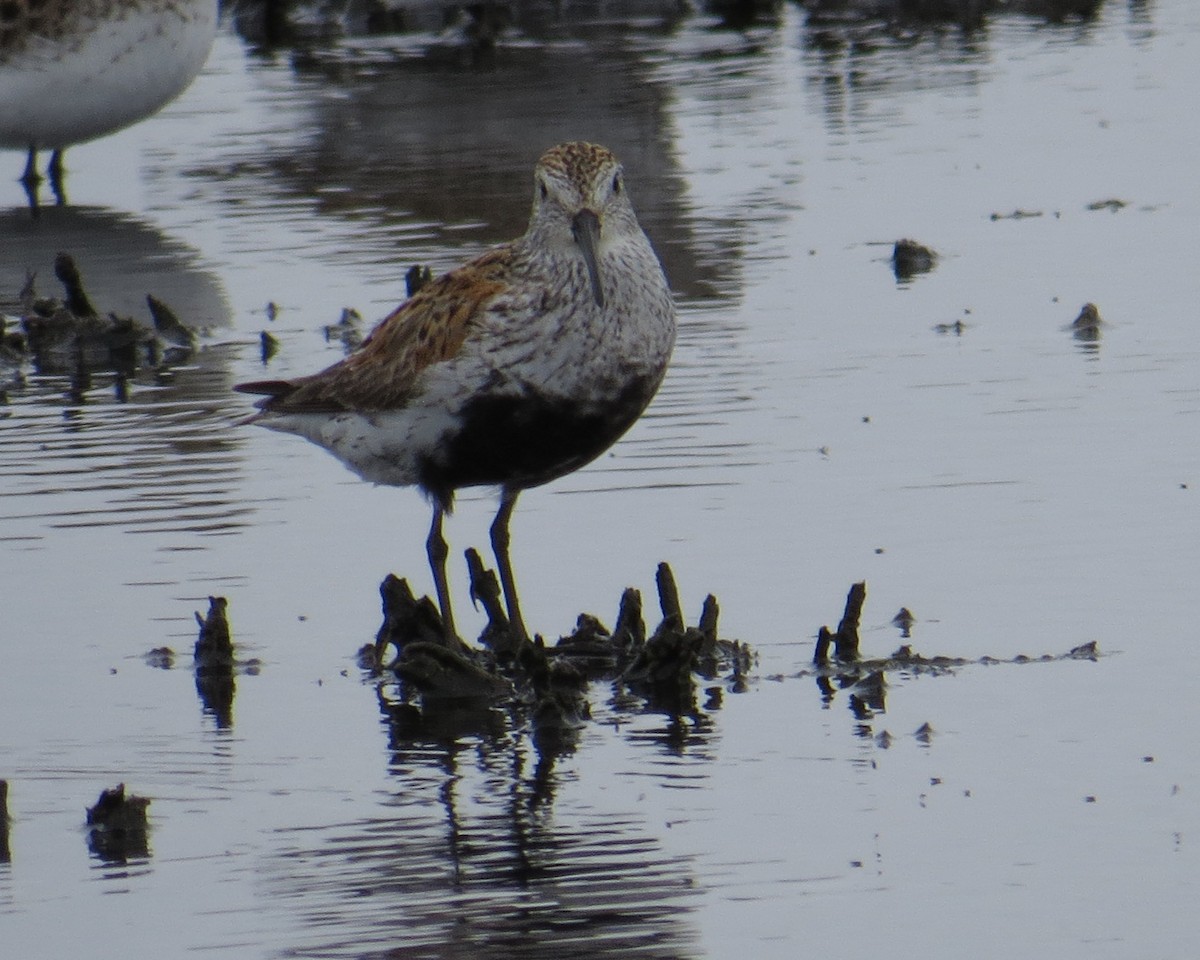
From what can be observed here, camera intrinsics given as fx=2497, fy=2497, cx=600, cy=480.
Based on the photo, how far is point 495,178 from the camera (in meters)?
15.6

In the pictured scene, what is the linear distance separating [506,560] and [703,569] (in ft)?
2.82

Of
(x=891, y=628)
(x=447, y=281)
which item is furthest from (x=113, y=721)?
(x=891, y=628)

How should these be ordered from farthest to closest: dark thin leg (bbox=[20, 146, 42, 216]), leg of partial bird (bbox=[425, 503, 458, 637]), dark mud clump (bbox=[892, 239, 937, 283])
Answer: dark thin leg (bbox=[20, 146, 42, 216]) < dark mud clump (bbox=[892, 239, 937, 283]) < leg of partial bird (bbox=[425, 503, 458, 637])

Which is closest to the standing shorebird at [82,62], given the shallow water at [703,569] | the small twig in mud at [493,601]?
the shallow water at [703,569]

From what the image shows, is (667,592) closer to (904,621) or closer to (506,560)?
(506,560)

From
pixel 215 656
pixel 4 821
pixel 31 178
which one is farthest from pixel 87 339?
pixel 4 821

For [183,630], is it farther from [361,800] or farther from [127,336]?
[127,336]

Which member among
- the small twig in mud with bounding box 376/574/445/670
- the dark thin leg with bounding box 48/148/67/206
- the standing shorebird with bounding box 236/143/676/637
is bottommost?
the small twig in mud with bounding box 376/574/445/670

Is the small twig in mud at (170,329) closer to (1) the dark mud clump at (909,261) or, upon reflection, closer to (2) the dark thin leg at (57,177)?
(1) the dark mud clump at (909,261)

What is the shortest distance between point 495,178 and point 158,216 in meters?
2.09

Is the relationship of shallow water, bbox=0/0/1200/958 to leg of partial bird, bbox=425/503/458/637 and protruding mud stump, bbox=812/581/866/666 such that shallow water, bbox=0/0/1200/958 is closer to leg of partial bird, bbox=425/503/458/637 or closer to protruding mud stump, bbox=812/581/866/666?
protruding mud stump, bbox=812/581/866/666

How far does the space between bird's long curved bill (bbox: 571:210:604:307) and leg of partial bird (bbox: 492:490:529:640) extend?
2.69ft

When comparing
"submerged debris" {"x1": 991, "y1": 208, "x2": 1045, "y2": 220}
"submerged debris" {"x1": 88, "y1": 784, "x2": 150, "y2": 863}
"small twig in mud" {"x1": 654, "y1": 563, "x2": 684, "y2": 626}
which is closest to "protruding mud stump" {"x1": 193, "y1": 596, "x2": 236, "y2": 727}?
"submerged debris" {"x1": 88, "y1": 784, "x2": 150, "y2": 863}

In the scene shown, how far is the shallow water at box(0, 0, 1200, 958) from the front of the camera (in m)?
5.71
